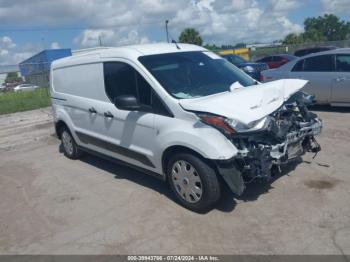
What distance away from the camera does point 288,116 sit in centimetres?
492

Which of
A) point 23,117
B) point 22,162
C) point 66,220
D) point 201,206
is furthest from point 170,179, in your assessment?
point 23,117

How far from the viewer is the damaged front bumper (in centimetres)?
414

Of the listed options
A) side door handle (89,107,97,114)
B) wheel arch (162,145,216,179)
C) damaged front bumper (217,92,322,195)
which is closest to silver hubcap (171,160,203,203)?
wheel arch (162,145,216,179)

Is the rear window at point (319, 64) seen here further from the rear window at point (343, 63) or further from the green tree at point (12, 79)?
the green tree at point (12, 79)

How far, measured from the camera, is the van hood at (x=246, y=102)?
4203 mm

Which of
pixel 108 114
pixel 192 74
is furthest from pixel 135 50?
pixel 108 114

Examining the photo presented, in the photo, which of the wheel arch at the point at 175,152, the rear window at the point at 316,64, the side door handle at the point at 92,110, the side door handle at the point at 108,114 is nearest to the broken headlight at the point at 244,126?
the wheel arch at the point at 175,152

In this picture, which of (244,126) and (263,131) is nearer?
(244,126)

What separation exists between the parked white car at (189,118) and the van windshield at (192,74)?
0.05 feet

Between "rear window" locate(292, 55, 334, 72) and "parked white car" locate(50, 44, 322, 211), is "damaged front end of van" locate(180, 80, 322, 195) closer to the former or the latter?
"parked white car" locate(50, 44, 322, 211)

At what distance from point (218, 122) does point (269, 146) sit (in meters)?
0.70

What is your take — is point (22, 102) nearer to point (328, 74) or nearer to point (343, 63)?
point (328, 74)

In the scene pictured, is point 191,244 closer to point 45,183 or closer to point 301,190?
point 301,190

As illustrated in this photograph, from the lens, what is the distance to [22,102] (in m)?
18.8
